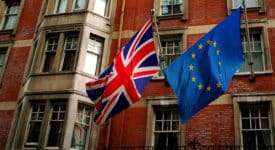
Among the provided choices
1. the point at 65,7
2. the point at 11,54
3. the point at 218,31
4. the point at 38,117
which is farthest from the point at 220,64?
the point at 11,54

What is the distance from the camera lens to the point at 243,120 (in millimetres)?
13883

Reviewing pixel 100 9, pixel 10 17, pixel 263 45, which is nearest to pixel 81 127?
pixel 100 9

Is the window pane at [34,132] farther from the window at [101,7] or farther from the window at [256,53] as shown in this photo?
the window at [256,53]

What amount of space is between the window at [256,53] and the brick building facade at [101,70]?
0.13 ft

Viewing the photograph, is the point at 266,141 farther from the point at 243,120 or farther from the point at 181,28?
the point at 181,28

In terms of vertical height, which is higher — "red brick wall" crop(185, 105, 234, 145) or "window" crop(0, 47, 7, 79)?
"window" crop(0, 47, 7, 79)

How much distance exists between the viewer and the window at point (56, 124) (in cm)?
1457

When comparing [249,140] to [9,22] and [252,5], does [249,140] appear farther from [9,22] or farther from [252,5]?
[9,22]

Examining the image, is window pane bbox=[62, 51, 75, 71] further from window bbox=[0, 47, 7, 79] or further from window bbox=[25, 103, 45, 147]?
window bbox=[0, 47, 7, 79]

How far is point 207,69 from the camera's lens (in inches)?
410

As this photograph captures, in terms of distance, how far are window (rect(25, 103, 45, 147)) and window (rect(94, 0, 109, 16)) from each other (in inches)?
215

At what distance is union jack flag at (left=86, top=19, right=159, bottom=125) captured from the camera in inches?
440

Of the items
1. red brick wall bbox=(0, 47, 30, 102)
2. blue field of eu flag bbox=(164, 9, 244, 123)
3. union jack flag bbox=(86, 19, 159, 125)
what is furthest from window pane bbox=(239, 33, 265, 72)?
red brick wall bbox=(0, 47, 30, 102)

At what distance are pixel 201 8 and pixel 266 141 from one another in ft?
22.1
